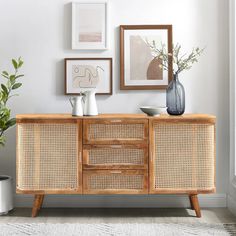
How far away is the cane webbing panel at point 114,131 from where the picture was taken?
363cm

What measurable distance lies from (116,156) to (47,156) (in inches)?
19.4

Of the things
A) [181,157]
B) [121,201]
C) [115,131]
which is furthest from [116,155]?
[121,201]

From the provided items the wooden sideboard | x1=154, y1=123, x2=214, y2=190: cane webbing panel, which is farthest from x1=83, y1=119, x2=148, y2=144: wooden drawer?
x1=154, y1=123, x2=214, y2=190: cane webbing panel

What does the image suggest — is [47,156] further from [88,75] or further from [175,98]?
[175,98]

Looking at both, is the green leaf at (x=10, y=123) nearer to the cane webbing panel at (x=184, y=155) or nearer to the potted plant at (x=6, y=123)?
the potted plant at (x=6, y=123)

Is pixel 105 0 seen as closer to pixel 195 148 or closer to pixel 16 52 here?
pixel 16 52

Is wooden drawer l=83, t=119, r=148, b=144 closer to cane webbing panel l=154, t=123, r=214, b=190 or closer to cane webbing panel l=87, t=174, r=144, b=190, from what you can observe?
cane webbing panel l=154, t=123, r=214, b=190

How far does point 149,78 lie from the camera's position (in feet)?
13.3

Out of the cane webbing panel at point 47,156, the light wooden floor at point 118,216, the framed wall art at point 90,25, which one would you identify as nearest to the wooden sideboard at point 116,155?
the cane webbing panel at point 47,156

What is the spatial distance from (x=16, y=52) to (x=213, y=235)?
2061 mm

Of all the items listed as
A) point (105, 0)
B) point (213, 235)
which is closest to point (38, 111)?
point (105, 0)

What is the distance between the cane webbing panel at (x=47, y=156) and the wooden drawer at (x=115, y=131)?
0.10 meters

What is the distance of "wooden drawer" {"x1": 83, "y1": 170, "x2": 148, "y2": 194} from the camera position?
3.65 metres

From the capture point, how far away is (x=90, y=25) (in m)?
4.04
